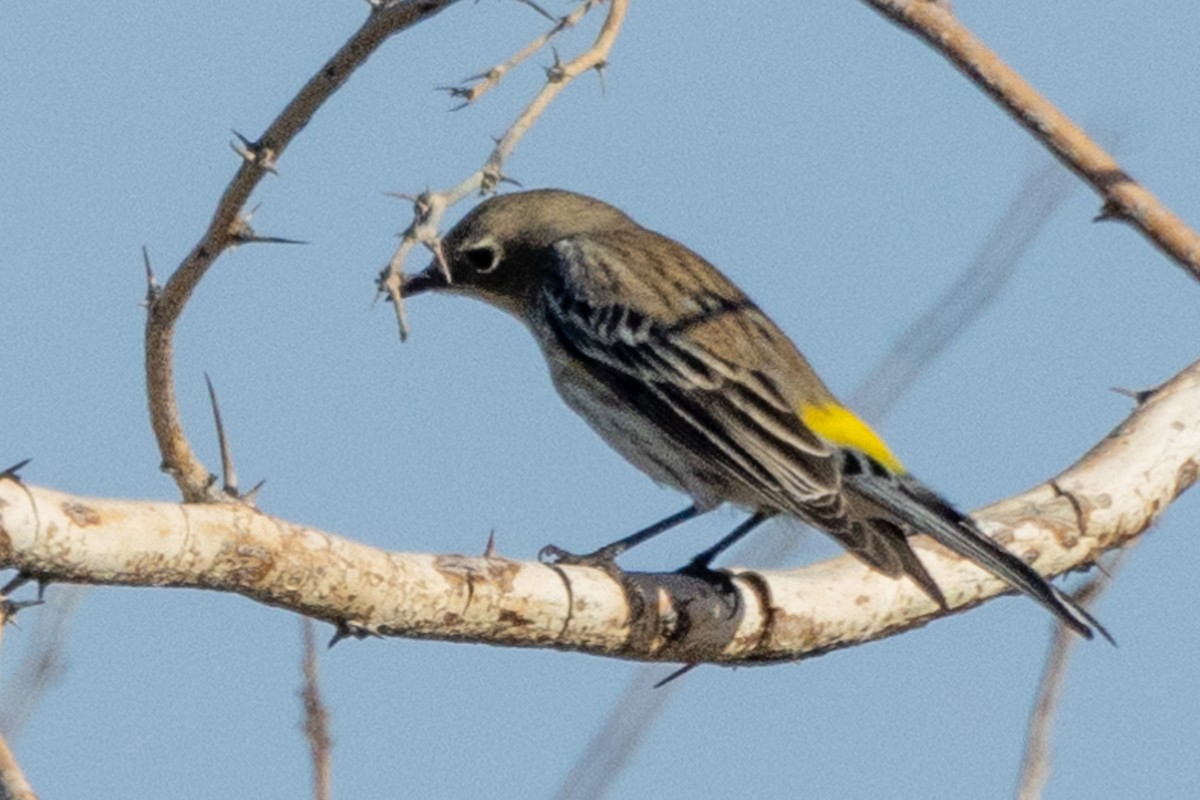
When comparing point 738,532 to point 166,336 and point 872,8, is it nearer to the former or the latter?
point 872,8

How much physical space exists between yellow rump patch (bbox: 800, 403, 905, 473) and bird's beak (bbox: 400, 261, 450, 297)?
5.89 feet

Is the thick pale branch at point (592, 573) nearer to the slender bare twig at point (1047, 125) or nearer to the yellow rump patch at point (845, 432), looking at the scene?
the yellow rump patch at point (845, 432)

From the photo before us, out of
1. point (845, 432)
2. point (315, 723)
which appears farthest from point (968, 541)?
point (315, 723)

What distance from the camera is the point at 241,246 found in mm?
4609

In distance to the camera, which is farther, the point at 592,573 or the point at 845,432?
the point at 845,432

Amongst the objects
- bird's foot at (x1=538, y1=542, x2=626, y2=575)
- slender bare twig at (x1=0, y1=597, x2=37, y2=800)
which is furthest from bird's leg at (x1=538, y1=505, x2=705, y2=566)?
slender bare twig at (x1=0, y1=597, x2=37, y2=800)

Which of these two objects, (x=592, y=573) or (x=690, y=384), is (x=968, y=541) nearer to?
(x=592, y=573)

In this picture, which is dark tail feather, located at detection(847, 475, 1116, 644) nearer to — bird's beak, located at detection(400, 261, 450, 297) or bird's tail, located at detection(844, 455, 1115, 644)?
bird's tail, located at detection(844, 455, 1115, 644)

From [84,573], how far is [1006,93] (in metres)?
3.11

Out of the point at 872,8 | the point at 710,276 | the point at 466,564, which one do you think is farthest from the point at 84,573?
the point at 710,276

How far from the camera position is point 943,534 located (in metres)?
6.46

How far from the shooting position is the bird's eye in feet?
28.3

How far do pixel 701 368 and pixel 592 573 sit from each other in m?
1.90

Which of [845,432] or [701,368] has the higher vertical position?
[845,432]
